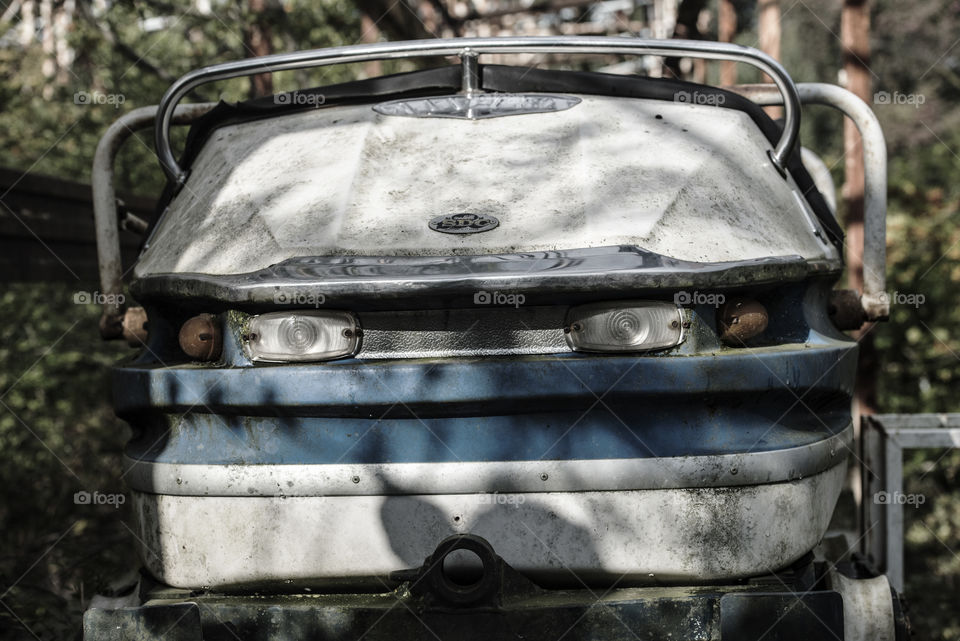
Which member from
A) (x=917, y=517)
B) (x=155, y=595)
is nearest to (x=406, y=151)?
(x=155, y=595)

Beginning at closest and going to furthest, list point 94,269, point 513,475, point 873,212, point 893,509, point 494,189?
point 513,475 < point 494,189 < point 873,212 < point 893,509 < point 94,269

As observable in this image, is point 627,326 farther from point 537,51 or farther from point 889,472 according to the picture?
point 889,472

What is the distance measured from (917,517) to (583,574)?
3.72 m

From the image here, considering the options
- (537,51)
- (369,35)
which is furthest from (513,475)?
(369,35)

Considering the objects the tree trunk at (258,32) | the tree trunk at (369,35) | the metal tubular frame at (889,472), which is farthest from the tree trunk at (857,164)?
the tree trunk at (369,35)

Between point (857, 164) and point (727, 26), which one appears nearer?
point (857, 164)

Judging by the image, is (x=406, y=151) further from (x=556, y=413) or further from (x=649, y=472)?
(x=649, y=472)

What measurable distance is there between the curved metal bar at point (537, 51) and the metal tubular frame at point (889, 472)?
111cm

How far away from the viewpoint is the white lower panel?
6.28 feet

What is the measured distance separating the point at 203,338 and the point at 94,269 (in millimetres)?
3088

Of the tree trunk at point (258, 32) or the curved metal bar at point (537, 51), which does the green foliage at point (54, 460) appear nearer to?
the curved metal bar at point (537, 51)

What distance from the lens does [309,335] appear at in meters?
1.97

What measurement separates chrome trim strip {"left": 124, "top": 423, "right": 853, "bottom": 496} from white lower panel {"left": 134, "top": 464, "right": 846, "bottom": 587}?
2 centimetres

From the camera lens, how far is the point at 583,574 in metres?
1.95
